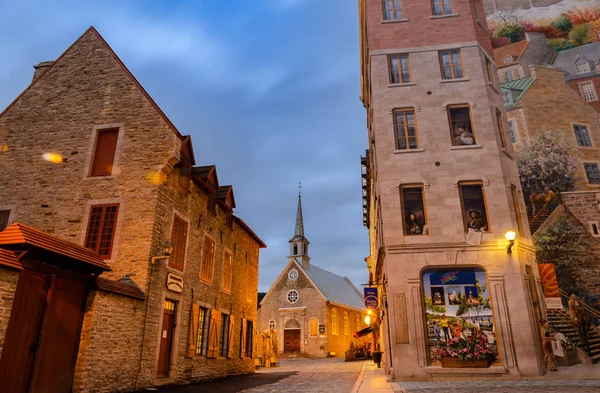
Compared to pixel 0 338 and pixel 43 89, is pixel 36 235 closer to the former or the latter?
pixel 0 338

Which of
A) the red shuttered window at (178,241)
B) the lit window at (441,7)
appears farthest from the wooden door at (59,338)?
the lit window at (441,7)

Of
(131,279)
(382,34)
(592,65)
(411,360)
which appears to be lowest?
(411,360)

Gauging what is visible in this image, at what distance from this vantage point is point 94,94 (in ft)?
48.0

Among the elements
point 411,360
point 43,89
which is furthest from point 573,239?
point 43,89

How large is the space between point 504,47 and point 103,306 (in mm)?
48305

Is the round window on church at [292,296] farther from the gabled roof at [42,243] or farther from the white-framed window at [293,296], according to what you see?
the gabled roof at [42,243]

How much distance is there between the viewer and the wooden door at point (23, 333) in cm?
759

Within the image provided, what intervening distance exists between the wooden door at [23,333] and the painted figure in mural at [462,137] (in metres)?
14.2

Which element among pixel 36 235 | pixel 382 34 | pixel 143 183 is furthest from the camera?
pixel 382 34

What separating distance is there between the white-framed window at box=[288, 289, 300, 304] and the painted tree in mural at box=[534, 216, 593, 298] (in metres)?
27.3

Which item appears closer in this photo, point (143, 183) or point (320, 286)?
point (143, 183)

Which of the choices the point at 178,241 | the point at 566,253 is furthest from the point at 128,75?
the point at 566,253

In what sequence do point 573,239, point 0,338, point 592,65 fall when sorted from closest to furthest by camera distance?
point 0,338 → point 573,239 → point 592,65

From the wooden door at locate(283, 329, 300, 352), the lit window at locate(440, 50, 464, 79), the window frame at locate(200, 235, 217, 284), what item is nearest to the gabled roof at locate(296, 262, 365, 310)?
the wooden door at locate(283, 329, 300, 352)
